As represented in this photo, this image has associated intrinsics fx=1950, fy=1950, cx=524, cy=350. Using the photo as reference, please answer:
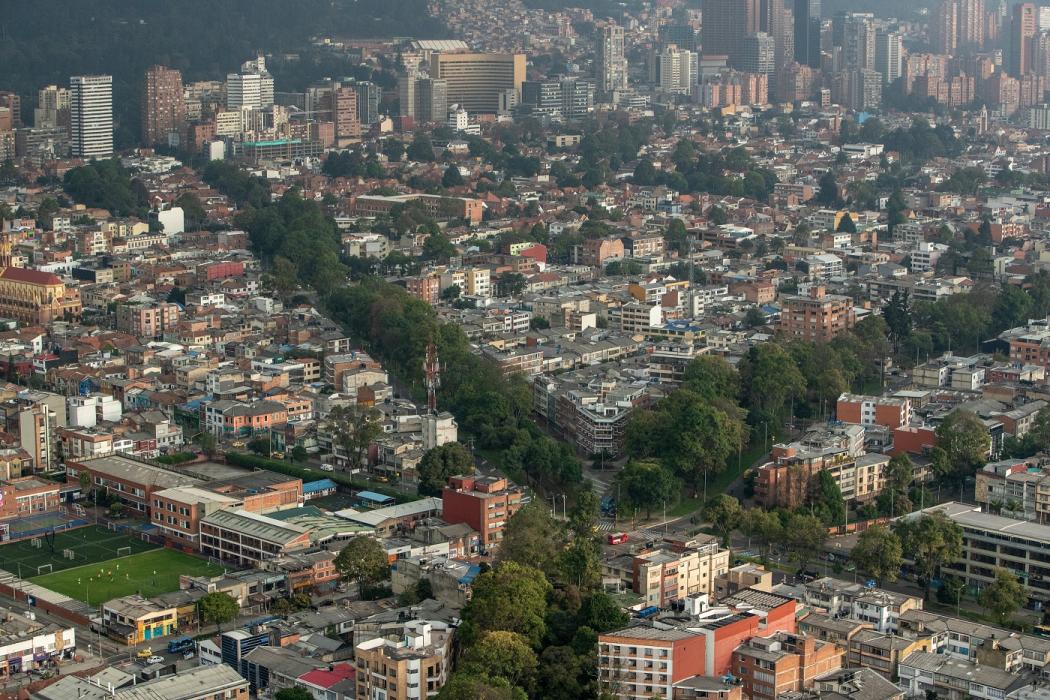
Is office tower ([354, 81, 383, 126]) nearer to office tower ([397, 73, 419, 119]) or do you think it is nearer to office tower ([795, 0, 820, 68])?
office tower ([397, 73, 419, 119])

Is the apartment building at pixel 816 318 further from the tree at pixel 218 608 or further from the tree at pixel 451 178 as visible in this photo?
the tree at pixel 451 178

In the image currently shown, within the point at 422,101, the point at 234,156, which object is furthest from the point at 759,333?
the point at 422,101

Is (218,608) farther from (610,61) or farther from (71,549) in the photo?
(610,61)

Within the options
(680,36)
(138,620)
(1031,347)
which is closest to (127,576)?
(138,620)

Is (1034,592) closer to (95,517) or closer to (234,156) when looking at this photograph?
(95,517)

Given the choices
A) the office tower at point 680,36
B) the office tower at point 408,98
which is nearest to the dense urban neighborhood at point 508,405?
the office tower at point 408,98
